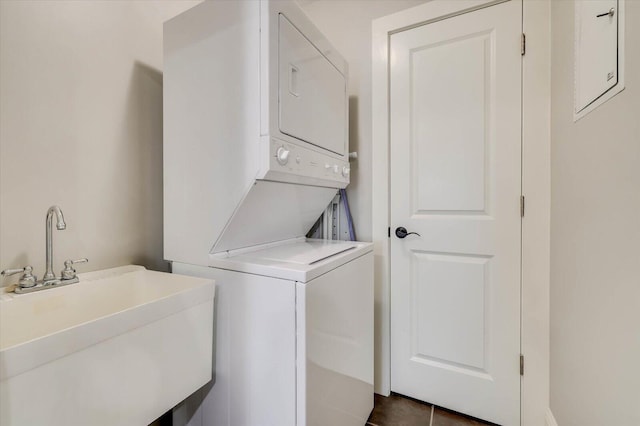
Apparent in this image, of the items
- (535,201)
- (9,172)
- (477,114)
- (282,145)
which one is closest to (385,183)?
(477,114)

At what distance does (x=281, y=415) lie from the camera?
1.16 meters

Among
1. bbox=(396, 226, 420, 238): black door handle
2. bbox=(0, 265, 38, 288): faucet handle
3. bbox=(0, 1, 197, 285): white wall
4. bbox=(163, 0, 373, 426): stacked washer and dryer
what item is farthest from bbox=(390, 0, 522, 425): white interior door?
bbox=(0, 265, 38, 288): faucet handle

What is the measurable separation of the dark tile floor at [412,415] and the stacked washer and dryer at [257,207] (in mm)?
342

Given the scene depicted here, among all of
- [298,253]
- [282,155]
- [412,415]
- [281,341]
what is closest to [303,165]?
[282,155]

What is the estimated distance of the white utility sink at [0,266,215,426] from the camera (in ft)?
2.39

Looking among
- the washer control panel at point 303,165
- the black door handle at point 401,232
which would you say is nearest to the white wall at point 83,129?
the washer control panel at point 303,165

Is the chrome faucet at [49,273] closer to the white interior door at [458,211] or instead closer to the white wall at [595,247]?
the white interior door at [458,211]

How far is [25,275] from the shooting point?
1124mm

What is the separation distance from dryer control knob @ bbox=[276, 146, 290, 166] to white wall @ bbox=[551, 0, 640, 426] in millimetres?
1145

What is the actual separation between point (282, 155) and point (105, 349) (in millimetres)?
876

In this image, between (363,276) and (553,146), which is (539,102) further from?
(363,276)

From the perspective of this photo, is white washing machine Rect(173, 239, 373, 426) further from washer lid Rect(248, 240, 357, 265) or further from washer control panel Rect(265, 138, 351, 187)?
washer control panel Rect(265, 138, 351, 187)

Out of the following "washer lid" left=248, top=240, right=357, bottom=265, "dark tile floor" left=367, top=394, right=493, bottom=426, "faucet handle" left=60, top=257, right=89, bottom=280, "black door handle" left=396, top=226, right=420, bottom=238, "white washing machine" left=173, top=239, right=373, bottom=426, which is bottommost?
"dark tile floor" left=367, top=394, right=493, bottom=426

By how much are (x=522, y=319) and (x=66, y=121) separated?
2.58 metres
